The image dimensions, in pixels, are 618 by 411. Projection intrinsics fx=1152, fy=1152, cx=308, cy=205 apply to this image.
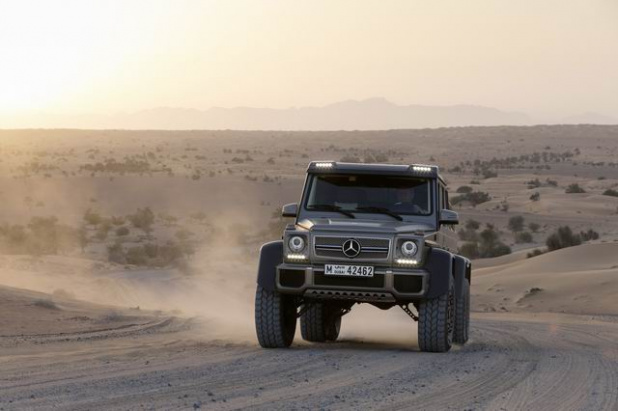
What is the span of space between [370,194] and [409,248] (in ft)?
4.86

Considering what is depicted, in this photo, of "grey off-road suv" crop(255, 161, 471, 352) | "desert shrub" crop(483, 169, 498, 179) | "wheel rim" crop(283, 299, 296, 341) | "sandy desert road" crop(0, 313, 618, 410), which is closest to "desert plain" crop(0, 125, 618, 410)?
"sandy desert road" crop(0, 313, 618, 410)

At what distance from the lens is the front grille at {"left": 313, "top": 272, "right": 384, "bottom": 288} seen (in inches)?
531

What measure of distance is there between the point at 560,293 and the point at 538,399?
63.8ft

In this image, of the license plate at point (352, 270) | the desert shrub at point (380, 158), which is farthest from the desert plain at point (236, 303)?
the desert shrub at point (380, 158)

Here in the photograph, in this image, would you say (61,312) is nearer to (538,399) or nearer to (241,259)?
(538,399)

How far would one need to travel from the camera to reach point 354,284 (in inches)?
534

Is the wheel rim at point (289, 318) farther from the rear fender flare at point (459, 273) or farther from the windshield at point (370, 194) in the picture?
the rear fender flare at point (459, 273)

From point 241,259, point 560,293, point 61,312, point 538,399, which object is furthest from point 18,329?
point 241,259

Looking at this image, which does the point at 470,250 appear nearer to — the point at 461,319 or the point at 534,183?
the point at 461,319

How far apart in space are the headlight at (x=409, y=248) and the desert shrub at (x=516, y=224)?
37122mm

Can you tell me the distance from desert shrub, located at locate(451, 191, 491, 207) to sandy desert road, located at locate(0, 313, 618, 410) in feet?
145

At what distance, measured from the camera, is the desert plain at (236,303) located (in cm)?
1026

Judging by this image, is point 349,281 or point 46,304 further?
point 46,304

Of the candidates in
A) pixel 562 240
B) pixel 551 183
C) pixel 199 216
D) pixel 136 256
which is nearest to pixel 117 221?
pixel 199 216
